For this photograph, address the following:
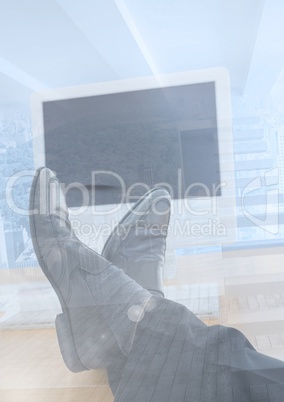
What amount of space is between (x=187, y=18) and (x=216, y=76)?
125 mm

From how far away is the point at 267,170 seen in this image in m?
0.73

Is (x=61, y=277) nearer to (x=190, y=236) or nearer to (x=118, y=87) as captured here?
(x=190, y=236)

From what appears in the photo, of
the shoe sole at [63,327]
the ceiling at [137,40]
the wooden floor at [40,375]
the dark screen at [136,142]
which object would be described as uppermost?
the ceiling at [137,40]

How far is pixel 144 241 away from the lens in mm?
804

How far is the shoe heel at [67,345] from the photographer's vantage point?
2.70 feet

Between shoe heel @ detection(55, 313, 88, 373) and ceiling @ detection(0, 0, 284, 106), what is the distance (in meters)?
0.43

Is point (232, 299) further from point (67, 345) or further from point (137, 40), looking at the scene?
point (137, 40)

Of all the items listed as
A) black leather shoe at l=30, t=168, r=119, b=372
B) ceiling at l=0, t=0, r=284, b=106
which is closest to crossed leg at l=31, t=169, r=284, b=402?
black leather shoe at l=30, t=168, r=119, b=372

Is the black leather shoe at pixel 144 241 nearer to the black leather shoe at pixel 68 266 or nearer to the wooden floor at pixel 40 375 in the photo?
the black leather shoe at pixel 68 266

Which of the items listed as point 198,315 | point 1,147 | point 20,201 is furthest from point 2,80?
point 198,315

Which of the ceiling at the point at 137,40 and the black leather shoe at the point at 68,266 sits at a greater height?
the ceiling at the point at 137,40

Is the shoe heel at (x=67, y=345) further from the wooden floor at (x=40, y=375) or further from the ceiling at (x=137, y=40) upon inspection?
the ceiling at (x=137, y=40)

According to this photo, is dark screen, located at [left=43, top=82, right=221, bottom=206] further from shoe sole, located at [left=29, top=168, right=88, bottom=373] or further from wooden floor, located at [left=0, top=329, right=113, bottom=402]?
wooden floor, located at [left=0, top=329, right=113, bottom=402]

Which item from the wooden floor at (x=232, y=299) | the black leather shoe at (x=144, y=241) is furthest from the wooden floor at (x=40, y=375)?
the black leather shoe at (x=144, y=241)
